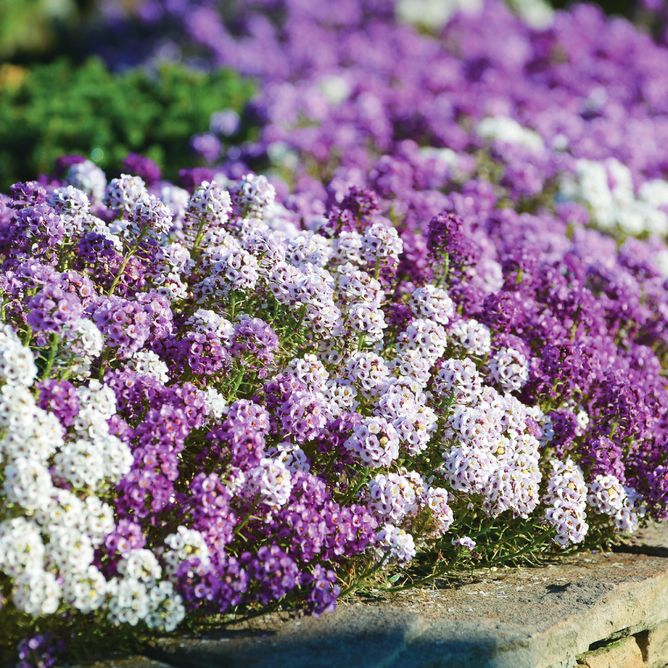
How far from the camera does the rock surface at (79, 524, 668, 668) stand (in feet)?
11.8

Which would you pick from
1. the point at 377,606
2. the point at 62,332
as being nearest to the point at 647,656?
the point at 377,606

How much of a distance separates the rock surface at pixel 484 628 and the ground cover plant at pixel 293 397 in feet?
0.40

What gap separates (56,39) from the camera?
629 inches

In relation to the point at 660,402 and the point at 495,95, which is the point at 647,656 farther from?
the point at 495,95

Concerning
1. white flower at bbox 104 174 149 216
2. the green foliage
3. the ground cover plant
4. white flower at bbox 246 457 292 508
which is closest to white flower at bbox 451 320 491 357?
the ground cover plant

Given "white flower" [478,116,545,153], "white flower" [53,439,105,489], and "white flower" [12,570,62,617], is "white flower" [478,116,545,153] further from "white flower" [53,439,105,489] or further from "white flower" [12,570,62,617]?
"white flower" [12,570,62,617]

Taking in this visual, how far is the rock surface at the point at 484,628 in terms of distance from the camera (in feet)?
11.8

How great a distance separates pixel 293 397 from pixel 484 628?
112cm

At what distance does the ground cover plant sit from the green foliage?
6.18 ft

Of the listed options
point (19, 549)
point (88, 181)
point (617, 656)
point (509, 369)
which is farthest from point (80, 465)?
point (88, 181)

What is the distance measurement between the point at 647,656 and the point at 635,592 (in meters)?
0.34

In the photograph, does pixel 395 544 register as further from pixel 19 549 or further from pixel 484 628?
pixel 19 549

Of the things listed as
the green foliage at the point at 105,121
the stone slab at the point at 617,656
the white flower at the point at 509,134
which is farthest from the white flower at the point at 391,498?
the white flower at the point at 509,134

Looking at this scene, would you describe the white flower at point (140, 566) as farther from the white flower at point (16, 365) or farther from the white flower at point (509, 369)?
the white flower at point (509, 369)
